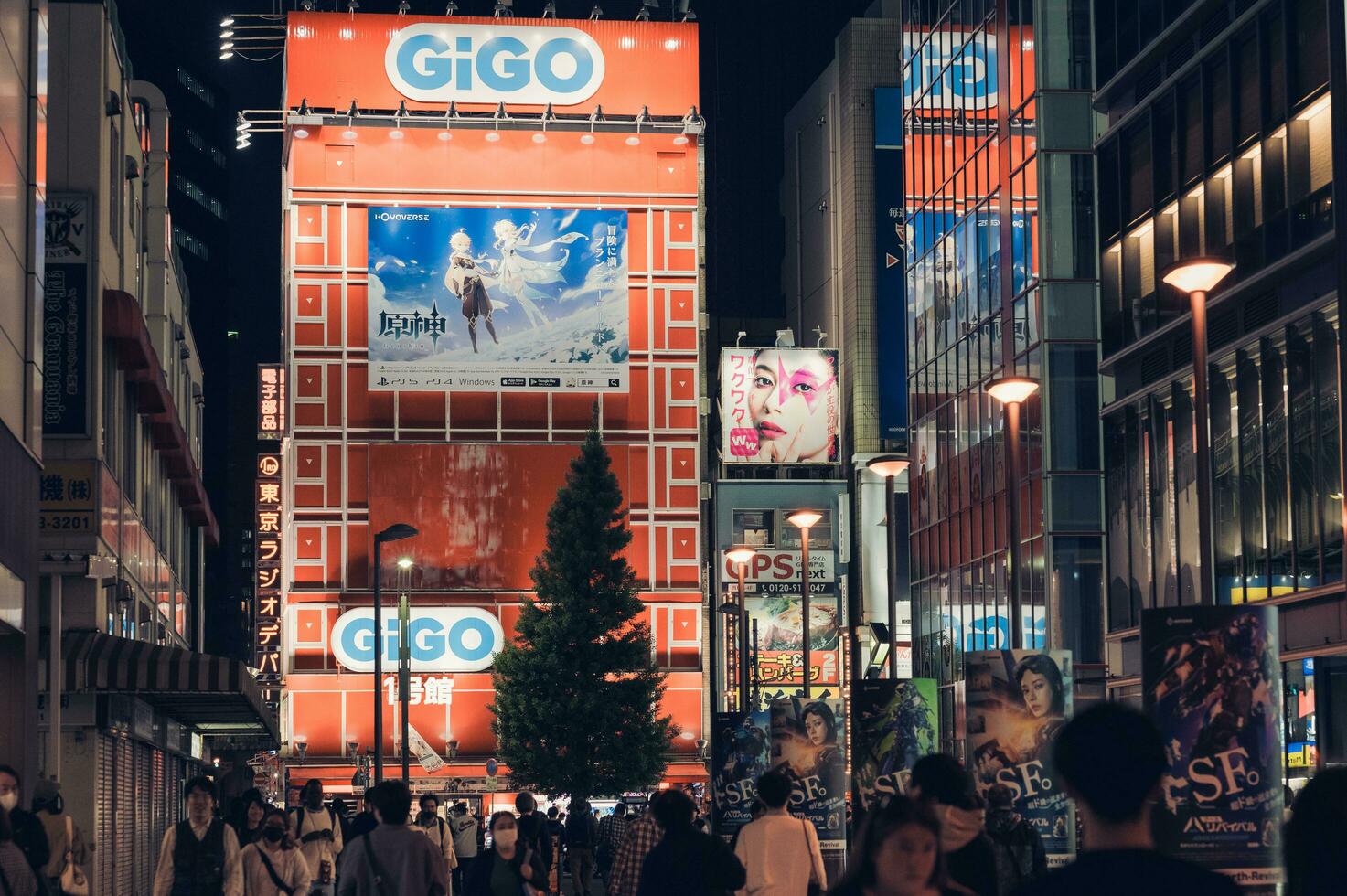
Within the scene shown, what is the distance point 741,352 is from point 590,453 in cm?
1403

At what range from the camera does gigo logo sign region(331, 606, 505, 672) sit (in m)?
63.8

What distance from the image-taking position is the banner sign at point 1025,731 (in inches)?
765

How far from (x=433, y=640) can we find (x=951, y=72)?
2752cm

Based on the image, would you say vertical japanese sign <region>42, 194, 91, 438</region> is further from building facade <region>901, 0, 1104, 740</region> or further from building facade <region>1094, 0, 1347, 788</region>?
building facade <region>1094, 0, 1347, 788</region>

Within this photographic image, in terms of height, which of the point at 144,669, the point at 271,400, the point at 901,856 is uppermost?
the point at 271,400

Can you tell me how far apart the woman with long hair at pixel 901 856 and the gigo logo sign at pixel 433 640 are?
5780cm

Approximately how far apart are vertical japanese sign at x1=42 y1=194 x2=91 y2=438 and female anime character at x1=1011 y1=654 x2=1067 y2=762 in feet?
48.0

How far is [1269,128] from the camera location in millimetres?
27750

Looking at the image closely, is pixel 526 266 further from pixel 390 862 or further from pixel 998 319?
pixel 390 862

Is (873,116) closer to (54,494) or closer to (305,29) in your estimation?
(305,29)

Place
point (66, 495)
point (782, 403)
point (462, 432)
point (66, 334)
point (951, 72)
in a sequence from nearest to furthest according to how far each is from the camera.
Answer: point (66, 334) → point (66, 495) → point (951, 72) → point (462, 432) → point (782, 403)

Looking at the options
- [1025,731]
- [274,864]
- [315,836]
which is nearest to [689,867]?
[274,864]

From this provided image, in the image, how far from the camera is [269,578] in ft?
218

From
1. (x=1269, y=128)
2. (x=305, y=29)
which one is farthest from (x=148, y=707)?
(x=305, y=29)
